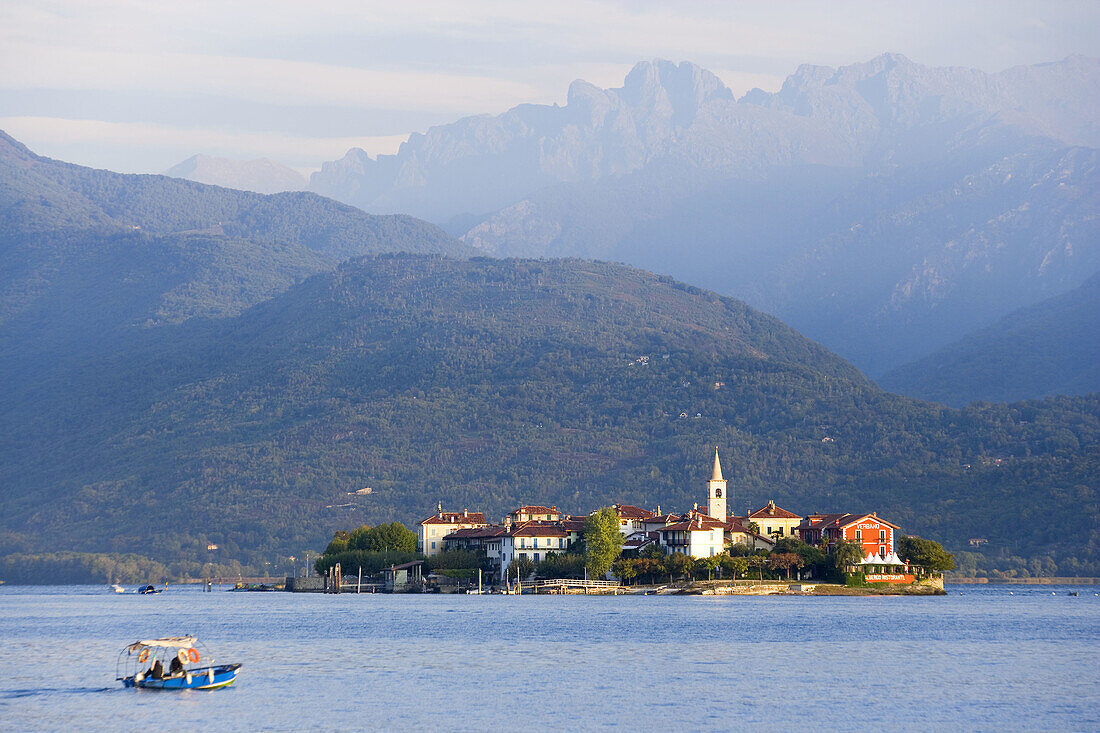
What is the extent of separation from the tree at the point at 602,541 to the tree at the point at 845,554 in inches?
760

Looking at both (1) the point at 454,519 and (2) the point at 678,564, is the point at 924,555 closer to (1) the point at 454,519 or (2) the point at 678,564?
(2) the point at 678,564

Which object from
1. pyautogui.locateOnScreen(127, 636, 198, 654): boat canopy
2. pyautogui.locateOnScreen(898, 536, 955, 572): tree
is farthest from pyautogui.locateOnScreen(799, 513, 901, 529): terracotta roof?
pyautogui.locateOnScreen(127, 636, 198, 654): boat canopy

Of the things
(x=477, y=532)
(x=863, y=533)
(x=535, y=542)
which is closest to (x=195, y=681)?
(x=863, y=533)

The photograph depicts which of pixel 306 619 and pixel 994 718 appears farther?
pixel 306 619

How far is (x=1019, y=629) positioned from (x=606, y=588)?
50.1 meters

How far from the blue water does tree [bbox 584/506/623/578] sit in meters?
22.7

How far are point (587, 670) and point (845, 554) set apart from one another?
228ft

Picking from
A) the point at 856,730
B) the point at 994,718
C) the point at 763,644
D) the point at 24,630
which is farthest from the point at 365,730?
the point at 24,630

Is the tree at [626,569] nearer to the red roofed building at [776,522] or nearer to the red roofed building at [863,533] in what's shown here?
the red roofed building at [776,522]

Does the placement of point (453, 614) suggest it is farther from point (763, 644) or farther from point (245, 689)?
point (245, 689)

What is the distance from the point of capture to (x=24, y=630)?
339 ft

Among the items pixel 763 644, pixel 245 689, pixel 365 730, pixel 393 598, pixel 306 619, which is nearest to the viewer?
pixel 365 730

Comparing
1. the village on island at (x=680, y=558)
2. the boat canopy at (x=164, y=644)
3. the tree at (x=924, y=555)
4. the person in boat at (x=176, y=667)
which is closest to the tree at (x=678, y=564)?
the village on island at (x=680, y=558)

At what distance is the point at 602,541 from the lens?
144 meters
